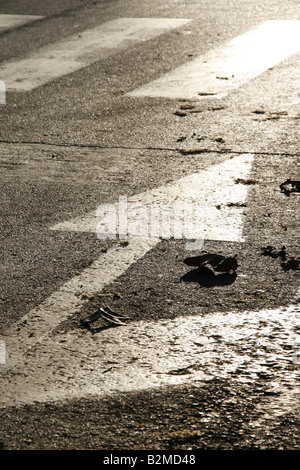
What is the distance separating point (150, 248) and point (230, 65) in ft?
12.4

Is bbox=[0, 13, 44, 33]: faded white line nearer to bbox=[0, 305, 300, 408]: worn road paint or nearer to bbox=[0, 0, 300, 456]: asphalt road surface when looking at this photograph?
bbox=[0, 0, 300, 456]: asphalt road surface

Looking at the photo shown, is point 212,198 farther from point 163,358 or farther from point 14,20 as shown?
point 14,20

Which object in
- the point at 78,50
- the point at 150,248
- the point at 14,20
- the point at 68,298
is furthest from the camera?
the point at 14,20

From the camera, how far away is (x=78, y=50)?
8.01 m

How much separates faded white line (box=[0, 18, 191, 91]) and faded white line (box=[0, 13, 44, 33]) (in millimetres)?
1086

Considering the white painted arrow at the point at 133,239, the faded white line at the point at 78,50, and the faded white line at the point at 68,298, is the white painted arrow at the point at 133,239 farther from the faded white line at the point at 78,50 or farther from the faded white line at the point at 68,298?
the faded white line at the point at 78,50

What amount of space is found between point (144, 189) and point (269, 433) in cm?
234

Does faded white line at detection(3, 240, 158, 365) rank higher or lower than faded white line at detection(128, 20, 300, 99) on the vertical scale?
lower

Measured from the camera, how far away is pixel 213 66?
710 centimetres

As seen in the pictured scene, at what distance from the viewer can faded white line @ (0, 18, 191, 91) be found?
282 inches

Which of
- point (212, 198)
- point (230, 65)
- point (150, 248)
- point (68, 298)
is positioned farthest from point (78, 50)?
point (68, 298)

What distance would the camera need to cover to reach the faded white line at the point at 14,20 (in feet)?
30.5

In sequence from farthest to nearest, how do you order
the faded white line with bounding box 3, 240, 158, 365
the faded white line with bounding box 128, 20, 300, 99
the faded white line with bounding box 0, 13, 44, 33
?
the faded white line with bounding box 0, 13, 44, 33, the faded white line with bounding box 128, 20, 300, 99, the faded white line with bounding box 3, 240, 158, 365

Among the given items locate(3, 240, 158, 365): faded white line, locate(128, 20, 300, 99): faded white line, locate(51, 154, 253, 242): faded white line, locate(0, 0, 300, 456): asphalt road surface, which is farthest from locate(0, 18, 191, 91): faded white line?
locate(3, 240, 158, 365): faded white line
